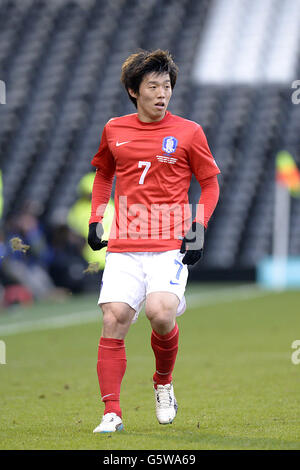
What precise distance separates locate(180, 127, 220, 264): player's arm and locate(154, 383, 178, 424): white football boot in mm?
750

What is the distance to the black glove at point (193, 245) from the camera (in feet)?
16.7

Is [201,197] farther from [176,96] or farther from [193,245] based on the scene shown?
[176,96]

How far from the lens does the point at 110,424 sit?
4.91 metres

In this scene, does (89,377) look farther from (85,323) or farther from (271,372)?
(85,323)

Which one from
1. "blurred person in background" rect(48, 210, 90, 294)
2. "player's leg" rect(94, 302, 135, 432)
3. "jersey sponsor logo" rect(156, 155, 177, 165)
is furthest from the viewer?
"blurred person in background" rect(48, 210, 90, 294)

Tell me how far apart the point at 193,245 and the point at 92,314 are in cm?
940

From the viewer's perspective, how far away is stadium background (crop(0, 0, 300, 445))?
26000 mm

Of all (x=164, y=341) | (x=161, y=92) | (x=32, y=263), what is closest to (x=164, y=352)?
(x=164, y=341)

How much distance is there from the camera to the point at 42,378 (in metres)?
8.04

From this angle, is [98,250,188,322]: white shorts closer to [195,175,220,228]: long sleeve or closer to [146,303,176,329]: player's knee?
[146,303,176,329]: player's knee

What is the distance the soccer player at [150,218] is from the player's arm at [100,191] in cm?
1

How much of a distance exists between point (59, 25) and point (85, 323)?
2218 cm

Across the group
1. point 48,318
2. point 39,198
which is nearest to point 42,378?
point 48,318

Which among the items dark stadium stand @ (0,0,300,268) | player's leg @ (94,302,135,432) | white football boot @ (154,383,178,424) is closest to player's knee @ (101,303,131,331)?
player's leg @ (94,302,135,432)
